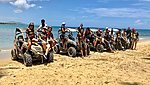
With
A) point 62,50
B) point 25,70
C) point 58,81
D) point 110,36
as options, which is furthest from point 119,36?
point 58,81

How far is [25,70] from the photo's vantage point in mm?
11805

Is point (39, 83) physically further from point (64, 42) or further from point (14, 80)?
point (64, 42)

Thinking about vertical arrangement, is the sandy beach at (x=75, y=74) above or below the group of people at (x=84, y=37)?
below

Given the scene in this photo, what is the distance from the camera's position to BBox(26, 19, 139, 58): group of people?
44.1ft

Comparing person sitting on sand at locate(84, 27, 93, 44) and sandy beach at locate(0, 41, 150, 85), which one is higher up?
person sitting on sand at locate(84, 27, 93, 44)

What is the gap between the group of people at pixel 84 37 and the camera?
44.1 feet

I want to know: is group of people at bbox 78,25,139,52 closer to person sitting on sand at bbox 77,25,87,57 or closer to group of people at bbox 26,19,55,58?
person sitting on sand at bbox 77,25,87,57

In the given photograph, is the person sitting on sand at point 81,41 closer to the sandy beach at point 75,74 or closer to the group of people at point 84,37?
the group of people at point 84,37

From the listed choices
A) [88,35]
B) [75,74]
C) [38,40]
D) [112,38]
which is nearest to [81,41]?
[88,35]

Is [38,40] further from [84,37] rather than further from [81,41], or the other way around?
[84,37]

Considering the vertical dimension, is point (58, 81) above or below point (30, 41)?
below

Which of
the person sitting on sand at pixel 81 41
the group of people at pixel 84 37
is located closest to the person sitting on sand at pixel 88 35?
the group of people at pixel 84 37

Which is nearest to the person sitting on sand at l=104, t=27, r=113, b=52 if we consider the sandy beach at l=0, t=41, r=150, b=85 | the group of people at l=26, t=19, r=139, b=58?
the group of people at l=26, t=19, r=139, b=58

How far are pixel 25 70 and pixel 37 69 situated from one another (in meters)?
0.45
